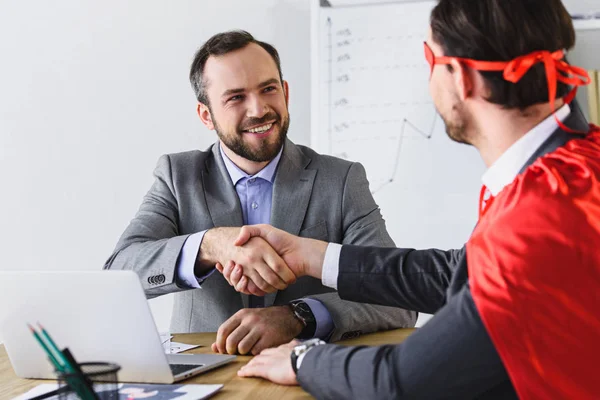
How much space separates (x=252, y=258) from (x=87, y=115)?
1.93 m

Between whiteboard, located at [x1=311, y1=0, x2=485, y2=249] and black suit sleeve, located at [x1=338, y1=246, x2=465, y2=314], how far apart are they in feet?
4.97

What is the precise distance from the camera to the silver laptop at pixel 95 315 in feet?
4.38

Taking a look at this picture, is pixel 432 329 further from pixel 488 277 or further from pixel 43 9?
pixel 43 9

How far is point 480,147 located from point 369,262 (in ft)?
1.40

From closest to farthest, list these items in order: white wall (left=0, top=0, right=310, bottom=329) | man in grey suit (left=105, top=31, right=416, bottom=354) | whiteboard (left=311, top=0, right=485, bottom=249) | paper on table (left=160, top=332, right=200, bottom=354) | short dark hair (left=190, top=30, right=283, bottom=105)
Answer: paper on table (left=160, top=332, right=200, bottom=354)
man in grey suit (left=105, top=31, right=416, bottom=354)
short dark hair (left=190, top=30, right=283, bottom=105)
whiteboard (left=311, top=0, right=485, bottom=249)
white wall (left=0, top=0, right=310, bottom=329)

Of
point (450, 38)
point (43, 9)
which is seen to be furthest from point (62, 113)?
point (450, 38)

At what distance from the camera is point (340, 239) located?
2352mm

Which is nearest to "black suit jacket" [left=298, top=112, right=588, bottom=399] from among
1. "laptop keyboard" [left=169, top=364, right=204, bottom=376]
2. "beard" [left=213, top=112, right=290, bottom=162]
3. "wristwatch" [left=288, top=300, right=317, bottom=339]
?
"laptop keyboard" [left=169, top=364, right=204, bottom=376]

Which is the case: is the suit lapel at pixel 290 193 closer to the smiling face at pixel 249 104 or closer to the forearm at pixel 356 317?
the smiling face at pixel 249 104

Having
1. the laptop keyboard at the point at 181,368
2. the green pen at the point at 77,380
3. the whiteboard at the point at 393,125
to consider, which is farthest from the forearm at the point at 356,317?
the whiteboard at the point at 393,125

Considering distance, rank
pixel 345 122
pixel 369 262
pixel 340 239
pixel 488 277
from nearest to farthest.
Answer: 1. pixel 488 277
2. pixel 369 262
3. pixel 340 239
4. pixel 345 122

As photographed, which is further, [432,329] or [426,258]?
[426,258]

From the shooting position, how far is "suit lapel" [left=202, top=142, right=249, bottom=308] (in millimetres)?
2322

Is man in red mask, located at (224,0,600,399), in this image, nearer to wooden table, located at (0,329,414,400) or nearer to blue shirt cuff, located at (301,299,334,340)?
wooden table, located at (0,329,414,400)
